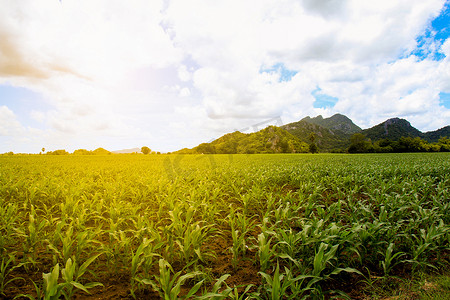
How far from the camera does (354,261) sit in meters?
2.78

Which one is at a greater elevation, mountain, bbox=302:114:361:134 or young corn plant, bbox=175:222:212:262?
mountain, bbox=302:114:361:134

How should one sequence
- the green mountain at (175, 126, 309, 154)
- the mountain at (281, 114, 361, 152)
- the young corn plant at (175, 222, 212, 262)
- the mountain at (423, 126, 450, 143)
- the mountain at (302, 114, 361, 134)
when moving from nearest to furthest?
the young corn plant at (175, 222, 212, 262) → the green mountain at (175, 126, 309, 154) → the mountain at (423, 126, 450, 143) → the mountain at (281, 114, 361, 152) → the mountain at (302, 114, 361, 134)

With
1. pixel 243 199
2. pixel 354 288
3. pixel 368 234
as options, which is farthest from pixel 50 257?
pixel 368 234

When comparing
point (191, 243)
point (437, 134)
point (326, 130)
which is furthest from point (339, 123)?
point (191, 243)

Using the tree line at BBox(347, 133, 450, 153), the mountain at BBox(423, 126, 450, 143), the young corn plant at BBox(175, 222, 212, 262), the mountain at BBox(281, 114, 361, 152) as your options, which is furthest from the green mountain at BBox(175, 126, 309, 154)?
the mountain at BBox(423, 126, 450, 143)

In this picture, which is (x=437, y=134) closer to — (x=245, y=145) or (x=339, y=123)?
(x=339, y=123)

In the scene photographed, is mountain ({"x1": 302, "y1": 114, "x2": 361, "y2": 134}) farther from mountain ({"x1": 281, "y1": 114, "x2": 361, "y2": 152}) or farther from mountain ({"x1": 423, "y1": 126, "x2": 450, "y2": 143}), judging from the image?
mountain ({"x1": 423, "y1": 126, "x2": 450, "y2": 143})

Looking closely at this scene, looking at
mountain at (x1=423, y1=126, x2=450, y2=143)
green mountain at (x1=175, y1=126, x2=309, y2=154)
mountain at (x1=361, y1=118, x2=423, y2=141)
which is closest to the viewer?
green mountain at (x1=175, y1=126, x2=309, y2=154)

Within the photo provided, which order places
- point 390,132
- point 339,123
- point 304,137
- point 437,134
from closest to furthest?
point 437,134 → point 304,137 → point 390,132 → point 339,123

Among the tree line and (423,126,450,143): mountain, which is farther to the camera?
(423,126,450,143): mountain

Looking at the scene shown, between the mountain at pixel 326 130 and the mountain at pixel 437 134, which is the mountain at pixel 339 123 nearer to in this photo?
the mountain at pixel 326 130

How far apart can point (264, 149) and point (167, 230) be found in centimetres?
6008

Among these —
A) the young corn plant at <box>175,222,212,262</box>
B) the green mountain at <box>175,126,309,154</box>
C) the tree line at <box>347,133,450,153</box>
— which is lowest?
the young corn plant at <box>175,222,212,262</box>

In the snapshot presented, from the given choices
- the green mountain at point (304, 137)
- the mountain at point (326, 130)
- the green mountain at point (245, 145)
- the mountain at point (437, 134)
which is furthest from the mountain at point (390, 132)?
the green mountain at point (245, 145)
